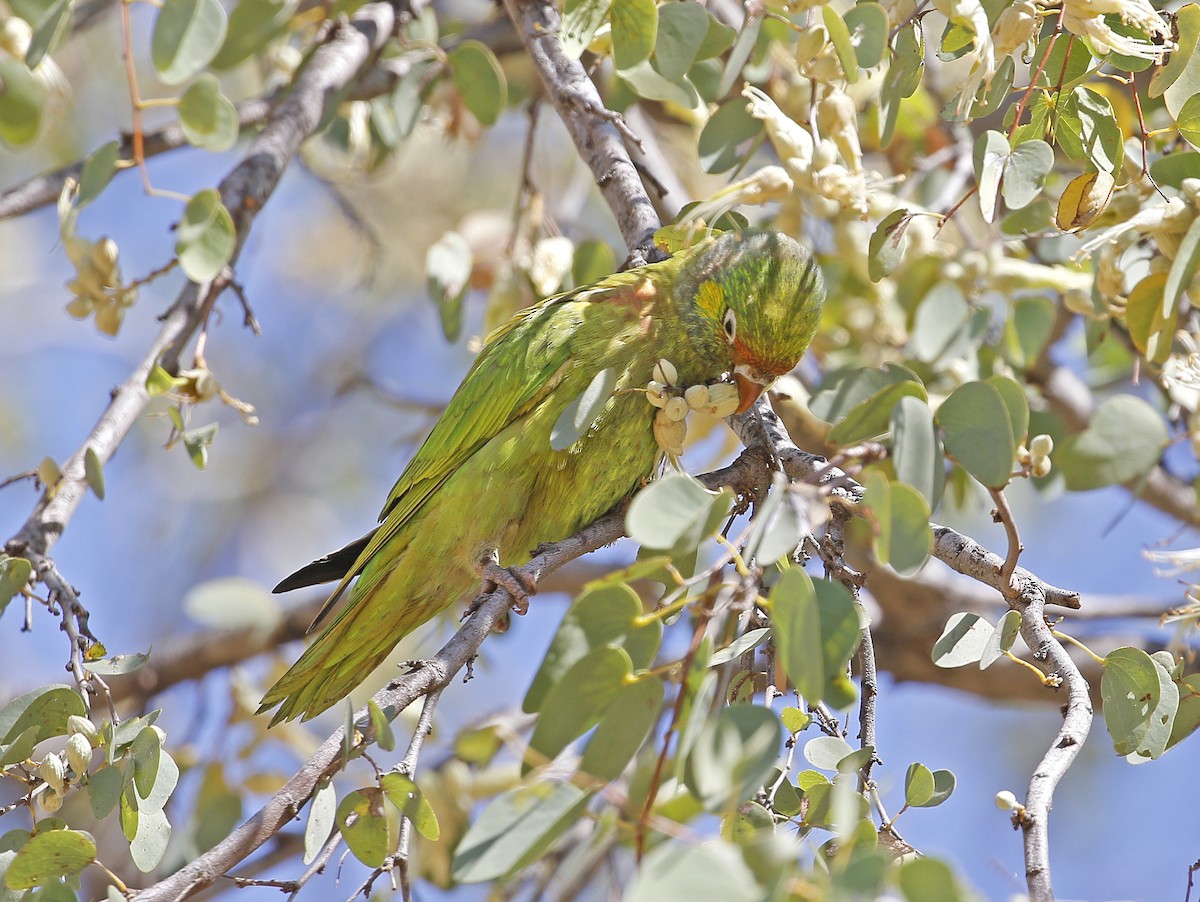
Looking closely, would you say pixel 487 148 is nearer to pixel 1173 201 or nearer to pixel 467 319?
pixel 467 319

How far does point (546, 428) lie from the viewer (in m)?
2.64

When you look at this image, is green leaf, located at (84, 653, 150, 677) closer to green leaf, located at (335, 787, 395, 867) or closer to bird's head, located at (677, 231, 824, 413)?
green leaf, located at (335, 787, 395, 867)

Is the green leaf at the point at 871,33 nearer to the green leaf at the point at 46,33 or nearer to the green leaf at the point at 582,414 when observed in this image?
the green leaf at the point at 582,414

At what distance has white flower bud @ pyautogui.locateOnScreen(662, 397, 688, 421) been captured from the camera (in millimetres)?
2352

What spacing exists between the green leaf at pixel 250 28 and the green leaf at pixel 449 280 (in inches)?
28.8

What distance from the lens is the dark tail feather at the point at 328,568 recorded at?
8.78ft

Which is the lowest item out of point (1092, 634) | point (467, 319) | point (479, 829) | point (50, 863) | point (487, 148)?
point (1092, 634)

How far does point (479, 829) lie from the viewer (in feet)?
4.33

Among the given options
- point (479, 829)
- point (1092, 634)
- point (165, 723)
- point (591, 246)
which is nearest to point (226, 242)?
point (591, 246)

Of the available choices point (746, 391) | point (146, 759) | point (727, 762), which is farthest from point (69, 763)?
point (746, 391)

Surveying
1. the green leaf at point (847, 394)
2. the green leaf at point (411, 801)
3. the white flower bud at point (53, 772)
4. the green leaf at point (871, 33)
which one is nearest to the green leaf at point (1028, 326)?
the green leaf at point (847, 394)

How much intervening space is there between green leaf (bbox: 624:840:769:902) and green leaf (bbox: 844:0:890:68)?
1.43 meters

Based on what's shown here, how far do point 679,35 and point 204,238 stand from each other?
1.07 meters

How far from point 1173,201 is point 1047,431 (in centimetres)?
102
